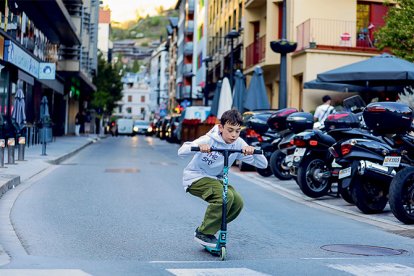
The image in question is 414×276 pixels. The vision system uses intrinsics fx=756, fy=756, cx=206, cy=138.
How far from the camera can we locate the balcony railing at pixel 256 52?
34.2m

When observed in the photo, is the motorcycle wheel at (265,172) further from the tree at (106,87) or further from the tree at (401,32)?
the tree at (106,87)

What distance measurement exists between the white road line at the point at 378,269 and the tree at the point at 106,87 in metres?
63.8

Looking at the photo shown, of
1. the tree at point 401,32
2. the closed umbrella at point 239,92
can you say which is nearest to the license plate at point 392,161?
the tree at point 401,32

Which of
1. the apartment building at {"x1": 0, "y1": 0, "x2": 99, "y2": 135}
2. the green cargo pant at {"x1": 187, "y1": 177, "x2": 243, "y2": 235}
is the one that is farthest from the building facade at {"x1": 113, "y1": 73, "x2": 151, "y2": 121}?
the green cargo pant at {"x1": 187, "y1": 177, "x2": 243, "y2": 235}

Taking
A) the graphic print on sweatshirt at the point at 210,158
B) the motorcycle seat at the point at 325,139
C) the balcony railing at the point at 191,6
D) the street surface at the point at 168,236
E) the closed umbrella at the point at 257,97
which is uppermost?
the balcony railing at the point at 191,6

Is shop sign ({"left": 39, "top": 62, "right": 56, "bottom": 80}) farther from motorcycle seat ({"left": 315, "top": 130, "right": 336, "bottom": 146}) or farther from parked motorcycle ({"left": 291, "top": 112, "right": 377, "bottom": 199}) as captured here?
motorcycle seat ({"left": 315, "top": 130, "right": 336, "bottom": 146})

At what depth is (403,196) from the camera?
9.65 meters

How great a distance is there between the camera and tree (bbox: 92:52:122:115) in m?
70.1

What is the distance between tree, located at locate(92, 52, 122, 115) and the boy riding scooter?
6278 centimetres

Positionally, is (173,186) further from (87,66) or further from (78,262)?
(87,66)

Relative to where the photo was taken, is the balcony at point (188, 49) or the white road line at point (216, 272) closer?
the white road line at point (216, 272)

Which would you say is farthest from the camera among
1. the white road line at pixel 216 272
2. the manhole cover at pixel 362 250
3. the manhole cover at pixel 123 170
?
the manhole cover at pixel 123 170

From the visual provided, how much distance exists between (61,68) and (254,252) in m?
35.9

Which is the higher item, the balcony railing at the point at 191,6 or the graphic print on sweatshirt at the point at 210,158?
the balcony railing at the point at 191,6
